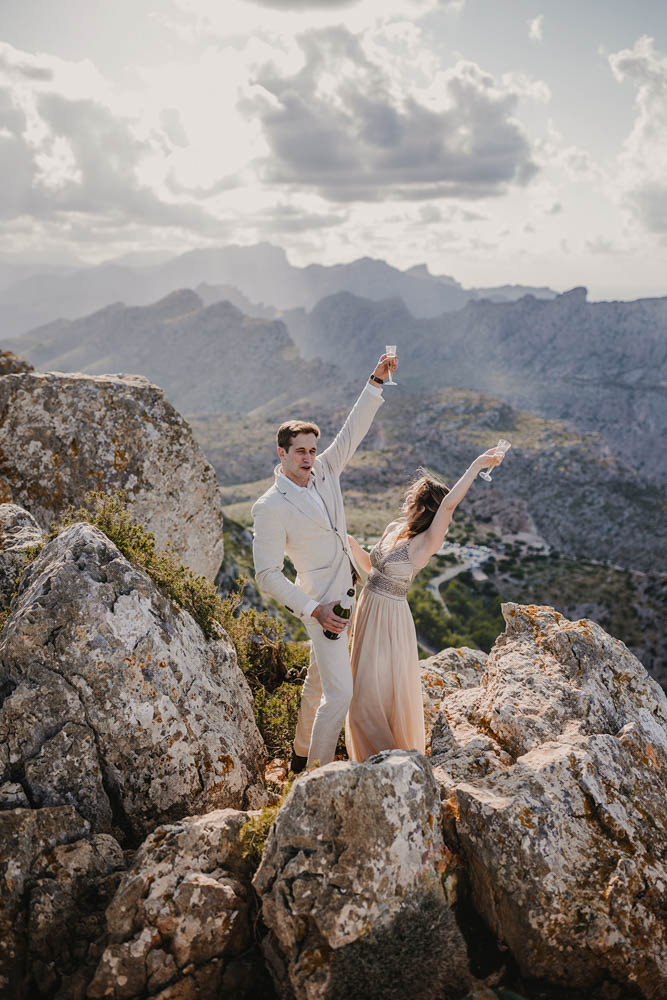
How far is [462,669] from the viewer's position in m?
8.73

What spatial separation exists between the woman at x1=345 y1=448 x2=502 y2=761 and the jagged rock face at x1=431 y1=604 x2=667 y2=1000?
21.6 inches

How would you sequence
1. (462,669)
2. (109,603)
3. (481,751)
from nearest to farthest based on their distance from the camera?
(109,603) < (481,751) < (462,669)

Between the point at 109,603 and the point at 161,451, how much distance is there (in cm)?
→ 436

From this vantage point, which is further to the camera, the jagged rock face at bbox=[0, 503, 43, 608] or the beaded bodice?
the beaded bodice

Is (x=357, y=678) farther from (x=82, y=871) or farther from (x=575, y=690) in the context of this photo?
(x=82, y=871)

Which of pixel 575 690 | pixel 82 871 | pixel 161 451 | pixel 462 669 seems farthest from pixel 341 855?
pixel 161 451

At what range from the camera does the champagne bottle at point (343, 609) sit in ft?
17.5

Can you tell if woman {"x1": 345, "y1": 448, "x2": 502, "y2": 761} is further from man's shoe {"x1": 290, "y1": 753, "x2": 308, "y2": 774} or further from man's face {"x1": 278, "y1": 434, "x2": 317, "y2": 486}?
man's face {"x1": 278, "y1": 434, "x2": 317, "y2": 486}

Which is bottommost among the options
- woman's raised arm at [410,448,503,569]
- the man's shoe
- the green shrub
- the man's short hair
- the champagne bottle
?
the man's shoe

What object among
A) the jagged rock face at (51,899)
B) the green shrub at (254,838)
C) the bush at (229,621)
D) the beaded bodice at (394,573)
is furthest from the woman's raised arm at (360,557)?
the jagged rock face at (51,899)

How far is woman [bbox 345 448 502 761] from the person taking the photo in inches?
231

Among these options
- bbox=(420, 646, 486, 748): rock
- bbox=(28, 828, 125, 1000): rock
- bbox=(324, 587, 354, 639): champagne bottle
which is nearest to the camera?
bbox=(28, 828, 125, 1000): rock

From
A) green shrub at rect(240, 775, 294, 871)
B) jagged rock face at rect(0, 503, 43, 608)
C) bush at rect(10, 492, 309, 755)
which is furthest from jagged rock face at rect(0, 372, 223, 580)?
green shrub at rect(240, 775, 294, 871)

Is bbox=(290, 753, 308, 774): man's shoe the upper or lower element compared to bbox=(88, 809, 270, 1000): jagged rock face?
lower
